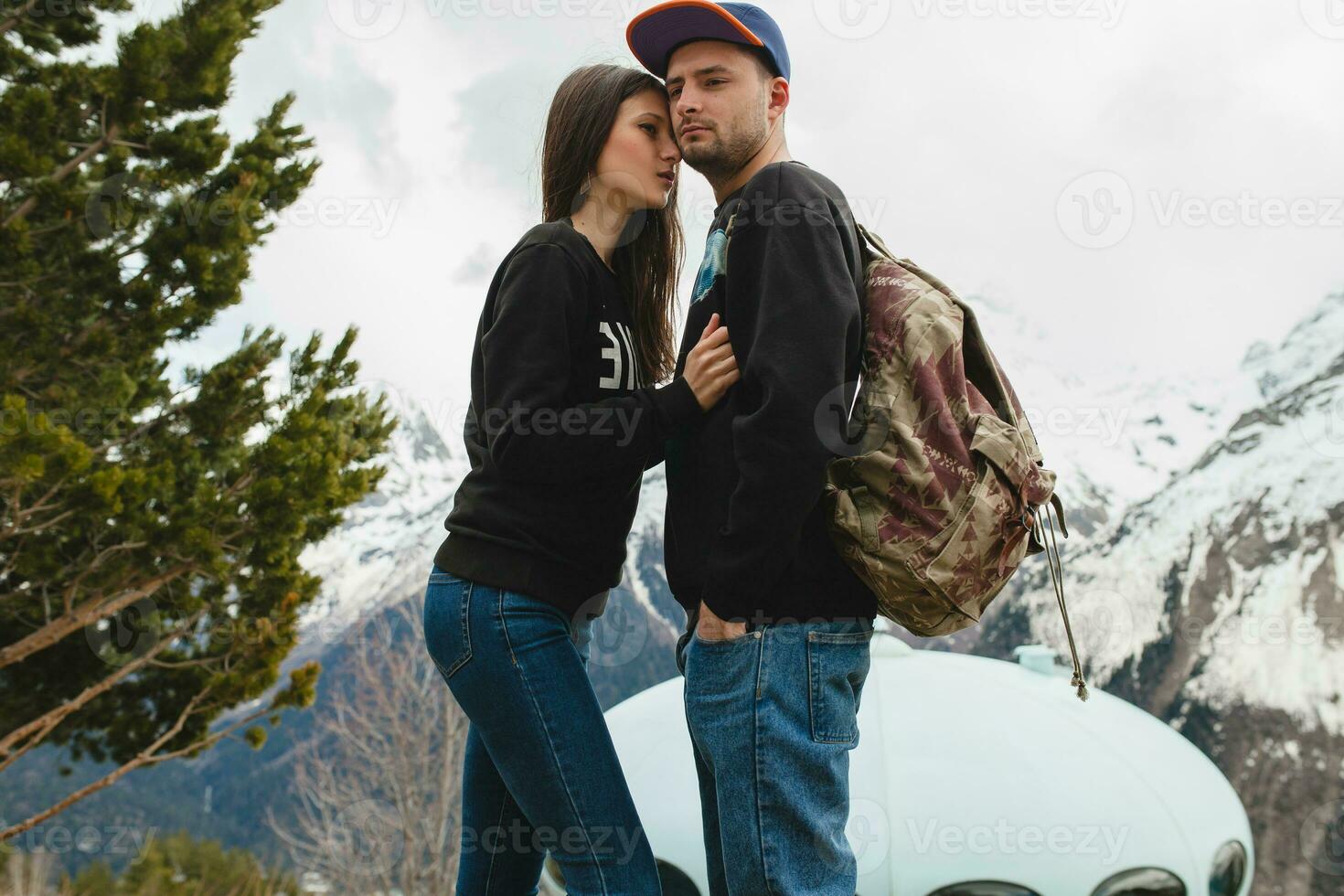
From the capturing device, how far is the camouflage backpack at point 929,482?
56.1 inches

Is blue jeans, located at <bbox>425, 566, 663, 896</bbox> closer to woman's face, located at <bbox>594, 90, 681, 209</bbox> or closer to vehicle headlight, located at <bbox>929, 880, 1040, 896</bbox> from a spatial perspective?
woman's face, located at <bbox>594, 90, 681, 209</bbox>

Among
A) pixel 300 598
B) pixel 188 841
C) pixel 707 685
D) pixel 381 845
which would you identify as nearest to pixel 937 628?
pixel 707 685

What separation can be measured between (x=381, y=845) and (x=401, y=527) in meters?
30.7

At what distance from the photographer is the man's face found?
169 centimetres

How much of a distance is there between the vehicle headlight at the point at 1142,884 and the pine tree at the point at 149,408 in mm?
5487

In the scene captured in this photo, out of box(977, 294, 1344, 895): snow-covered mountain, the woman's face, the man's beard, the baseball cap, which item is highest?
the baseball cap

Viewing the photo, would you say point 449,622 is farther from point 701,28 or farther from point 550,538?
point 701,28

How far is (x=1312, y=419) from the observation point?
49.0 feet

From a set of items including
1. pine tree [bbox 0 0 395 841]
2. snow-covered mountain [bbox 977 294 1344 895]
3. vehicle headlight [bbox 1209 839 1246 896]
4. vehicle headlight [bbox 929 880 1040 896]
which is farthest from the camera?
snow-covered mountain [bbox 977 294 1344 895]

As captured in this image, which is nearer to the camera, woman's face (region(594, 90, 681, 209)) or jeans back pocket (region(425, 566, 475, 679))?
jeans back pocket (region(425, 566, 475, 679))

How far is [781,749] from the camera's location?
54.7 inches

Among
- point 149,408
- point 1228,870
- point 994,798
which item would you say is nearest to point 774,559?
point 994,798

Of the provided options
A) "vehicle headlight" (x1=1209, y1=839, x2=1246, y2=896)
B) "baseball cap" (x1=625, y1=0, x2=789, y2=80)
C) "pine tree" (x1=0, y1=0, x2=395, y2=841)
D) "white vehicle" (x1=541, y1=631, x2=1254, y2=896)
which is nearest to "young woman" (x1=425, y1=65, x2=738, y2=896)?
"baseball cap" (x1=625, y1=0, x2=789, y2=80)

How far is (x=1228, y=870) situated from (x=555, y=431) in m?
3.29
